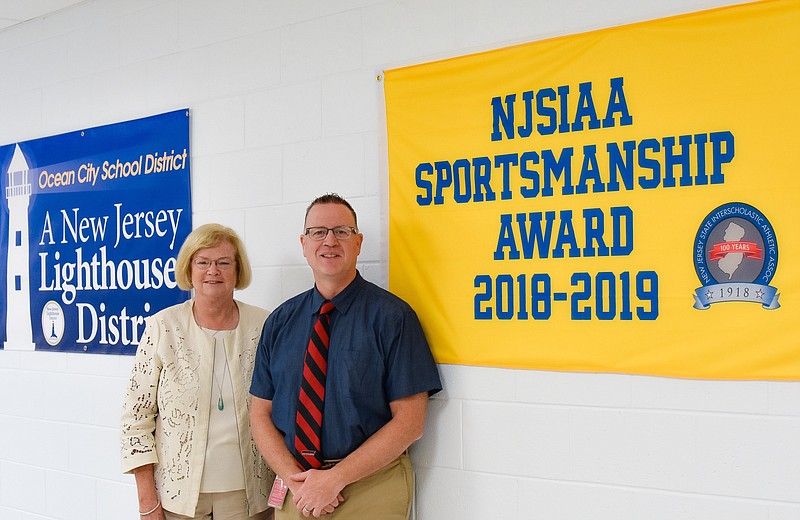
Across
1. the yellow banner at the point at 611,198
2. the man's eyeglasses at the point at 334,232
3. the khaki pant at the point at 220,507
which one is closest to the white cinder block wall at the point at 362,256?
the yellow banner at the point at 611,198

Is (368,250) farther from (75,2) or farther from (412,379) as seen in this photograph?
(75,2)

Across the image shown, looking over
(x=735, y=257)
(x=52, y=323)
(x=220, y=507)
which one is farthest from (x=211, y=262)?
(x=735, y=257)

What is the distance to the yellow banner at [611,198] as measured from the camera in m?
1.98

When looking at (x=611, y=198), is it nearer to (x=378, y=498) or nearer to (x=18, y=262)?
(x=378, y=498)

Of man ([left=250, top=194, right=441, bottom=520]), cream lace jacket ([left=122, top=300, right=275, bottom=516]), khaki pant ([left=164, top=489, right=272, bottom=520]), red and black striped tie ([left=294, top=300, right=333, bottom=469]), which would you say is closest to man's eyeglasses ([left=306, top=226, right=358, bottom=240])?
man ([left=250, top=194, right=441, bottom=520])

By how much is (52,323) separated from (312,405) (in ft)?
5.99

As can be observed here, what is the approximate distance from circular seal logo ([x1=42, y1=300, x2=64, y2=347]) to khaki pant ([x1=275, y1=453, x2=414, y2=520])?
5.56 feet

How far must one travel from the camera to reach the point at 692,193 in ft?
6.78

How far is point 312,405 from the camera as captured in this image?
2.37 m

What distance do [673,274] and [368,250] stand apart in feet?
3.34

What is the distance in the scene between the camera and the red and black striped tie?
2354 mm

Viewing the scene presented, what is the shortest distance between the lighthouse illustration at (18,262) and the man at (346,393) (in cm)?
181

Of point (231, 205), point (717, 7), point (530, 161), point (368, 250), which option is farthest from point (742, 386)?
point (231, 205)

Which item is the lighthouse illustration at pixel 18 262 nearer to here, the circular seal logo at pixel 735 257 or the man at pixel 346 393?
the man at pixel 346 393
